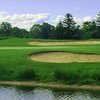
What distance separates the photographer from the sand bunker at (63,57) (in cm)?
4789

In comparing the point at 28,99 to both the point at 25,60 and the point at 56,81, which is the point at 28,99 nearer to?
the point at 56,81

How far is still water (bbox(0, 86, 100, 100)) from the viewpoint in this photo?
3553 centimetres

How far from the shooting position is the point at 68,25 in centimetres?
12112

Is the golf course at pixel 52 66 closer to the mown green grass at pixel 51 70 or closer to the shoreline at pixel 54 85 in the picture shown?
the mown green grass at pixel 51 70

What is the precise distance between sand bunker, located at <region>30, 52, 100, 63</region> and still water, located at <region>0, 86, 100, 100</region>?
8.98m


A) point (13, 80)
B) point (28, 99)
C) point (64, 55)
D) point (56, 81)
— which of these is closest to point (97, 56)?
point (64, 55)

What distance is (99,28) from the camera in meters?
118

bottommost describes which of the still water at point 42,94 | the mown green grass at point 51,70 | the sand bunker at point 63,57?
the still water at point 42,94

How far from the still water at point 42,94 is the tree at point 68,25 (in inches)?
2874

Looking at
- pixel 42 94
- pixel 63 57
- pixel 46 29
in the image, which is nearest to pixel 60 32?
pixel 46 29

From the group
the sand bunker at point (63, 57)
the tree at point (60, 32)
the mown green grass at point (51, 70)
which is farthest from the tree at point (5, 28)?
the mown green grass at point (51, 70)

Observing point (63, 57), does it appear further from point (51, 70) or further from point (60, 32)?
point (60, 32)

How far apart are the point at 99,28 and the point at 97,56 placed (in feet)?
232

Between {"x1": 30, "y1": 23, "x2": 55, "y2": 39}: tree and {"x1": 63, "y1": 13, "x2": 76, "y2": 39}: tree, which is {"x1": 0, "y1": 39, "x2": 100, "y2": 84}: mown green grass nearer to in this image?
{"x1": 63, "y1": 13, "x2": 76, "y2": 39}: tree
